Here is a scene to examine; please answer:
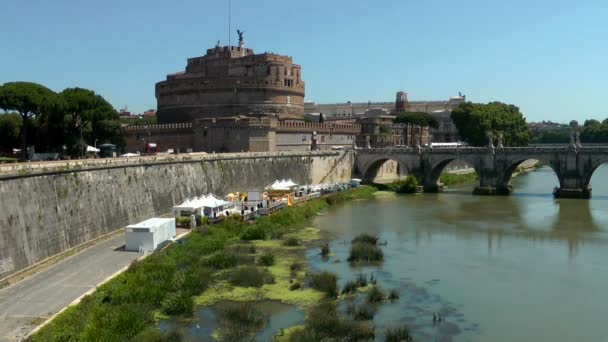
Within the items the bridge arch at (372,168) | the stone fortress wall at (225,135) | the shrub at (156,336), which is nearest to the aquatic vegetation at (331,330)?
the shrub at (156,336)

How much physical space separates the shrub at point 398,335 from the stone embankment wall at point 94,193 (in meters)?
9.70

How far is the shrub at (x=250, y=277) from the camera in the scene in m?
17.4

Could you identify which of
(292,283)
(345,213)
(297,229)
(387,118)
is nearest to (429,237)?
(297,229)

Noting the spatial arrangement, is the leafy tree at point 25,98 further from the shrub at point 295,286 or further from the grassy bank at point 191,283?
the shrub at point 295,286

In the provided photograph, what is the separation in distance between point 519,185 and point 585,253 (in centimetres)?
2967

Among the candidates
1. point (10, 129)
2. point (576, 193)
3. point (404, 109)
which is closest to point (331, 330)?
point (576, 193)

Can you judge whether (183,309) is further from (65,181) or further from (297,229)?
(297,229)

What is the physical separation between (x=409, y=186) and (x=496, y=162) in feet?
19.5

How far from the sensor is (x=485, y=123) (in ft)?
206

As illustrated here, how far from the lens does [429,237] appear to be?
2605 centimetres

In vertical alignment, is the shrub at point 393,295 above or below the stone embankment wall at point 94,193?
below

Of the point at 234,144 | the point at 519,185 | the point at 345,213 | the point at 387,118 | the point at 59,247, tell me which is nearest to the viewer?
the point at 59,247

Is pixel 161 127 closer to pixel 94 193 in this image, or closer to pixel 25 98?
pixel 25 98

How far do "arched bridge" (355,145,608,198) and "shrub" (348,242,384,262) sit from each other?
21498 mm
